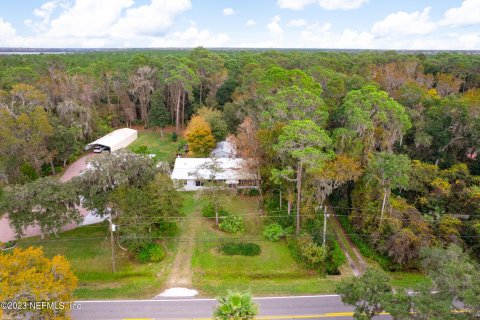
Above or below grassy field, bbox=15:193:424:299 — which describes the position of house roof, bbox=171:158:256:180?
above

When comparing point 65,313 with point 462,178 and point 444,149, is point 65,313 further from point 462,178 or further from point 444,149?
point 444,149

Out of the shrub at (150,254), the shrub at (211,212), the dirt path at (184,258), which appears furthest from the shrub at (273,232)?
the shrub at (150,254)

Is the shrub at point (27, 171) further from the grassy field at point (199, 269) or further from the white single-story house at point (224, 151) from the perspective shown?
the white single-story house at point (224, 151)

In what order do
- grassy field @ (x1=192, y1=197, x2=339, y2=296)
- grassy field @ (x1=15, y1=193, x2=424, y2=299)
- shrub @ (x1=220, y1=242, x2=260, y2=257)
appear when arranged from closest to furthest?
1. grassy field @ (x1=15, y1=193, x2=424, y2=299)
2. grassy field @ (x1=192, y1=197, x2=339, y2=296)
3. shrub @ (x1=220, y1=242, x2=260, y2=257)

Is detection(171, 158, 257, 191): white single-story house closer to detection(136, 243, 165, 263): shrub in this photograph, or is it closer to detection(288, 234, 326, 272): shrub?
detection(136, 243, 165, 263): shrub

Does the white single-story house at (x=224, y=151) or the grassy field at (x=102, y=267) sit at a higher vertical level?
the white single-story house at (x=224, y=151)

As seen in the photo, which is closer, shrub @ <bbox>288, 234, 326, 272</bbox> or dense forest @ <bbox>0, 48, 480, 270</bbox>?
shrub @ <bbox>288, 234, 326, 272</bbox>

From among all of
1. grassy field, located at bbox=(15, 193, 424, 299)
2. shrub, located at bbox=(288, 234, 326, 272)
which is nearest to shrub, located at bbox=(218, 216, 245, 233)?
grassy field, located at bbox=(15, 193, 424, 299)

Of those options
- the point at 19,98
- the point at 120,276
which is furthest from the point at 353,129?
the point at 19,98
